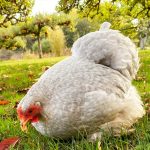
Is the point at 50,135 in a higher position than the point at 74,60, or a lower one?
lower

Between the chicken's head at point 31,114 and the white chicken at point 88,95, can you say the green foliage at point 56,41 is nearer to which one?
the white chicken at point 88,95

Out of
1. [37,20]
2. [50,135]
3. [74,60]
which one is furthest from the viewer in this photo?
[37,20]

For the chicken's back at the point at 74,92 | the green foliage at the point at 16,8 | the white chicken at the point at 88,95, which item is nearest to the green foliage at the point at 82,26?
Result: the green foliage at the point at 16,8

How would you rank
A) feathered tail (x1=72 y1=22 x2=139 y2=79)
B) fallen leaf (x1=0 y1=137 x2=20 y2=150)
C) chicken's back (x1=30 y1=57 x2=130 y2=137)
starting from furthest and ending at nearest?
1. feathered tail (x1=72 y1=22 x2=139 y2=79)
2. fallen leaf (x1=0 y1=137 x2=20 y2=150)
3. chicken's back (x1=30 y1=57 x2=130 y2=137)

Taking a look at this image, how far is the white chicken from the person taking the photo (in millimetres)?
2947

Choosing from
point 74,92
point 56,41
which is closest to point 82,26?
point 56,41

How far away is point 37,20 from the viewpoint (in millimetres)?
34594

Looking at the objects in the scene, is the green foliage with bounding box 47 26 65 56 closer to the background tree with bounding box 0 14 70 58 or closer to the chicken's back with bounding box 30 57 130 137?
the background tree with bounding box 0 14 70 58

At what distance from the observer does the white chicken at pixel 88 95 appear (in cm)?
295

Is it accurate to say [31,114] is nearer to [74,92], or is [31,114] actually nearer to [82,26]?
[74,92]

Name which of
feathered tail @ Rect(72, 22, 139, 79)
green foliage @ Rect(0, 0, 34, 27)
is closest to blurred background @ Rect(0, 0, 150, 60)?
green foliage @ Rect(0, 0, 34, 27)

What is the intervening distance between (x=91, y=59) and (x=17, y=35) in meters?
33.5

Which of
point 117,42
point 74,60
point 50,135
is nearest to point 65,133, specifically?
point 50,135

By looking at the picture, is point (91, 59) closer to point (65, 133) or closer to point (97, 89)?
point (97, 89)
